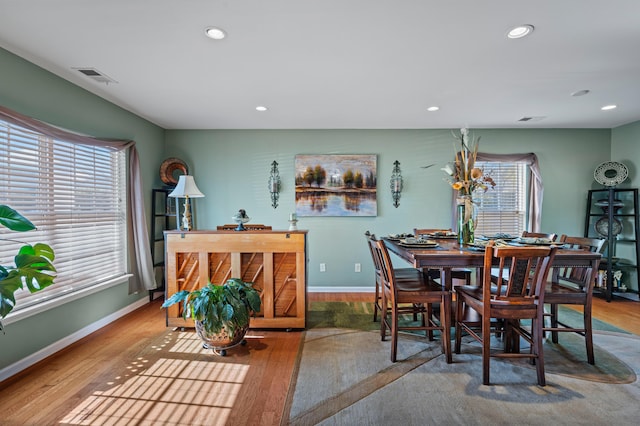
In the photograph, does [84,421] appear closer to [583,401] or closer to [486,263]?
[486,263]

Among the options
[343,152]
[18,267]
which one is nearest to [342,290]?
[343,152]

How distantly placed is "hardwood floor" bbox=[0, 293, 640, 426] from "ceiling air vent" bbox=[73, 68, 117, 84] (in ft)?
7.87

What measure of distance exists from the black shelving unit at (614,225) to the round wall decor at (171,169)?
583cm

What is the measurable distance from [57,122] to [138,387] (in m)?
2.37

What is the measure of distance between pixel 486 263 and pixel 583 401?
1022 mm

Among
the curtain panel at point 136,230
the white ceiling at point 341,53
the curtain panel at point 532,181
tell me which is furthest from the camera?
the curtain panel at point 532,181

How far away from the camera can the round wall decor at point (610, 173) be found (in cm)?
417

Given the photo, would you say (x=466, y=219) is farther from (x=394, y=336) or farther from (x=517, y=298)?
(x=394, y=336)

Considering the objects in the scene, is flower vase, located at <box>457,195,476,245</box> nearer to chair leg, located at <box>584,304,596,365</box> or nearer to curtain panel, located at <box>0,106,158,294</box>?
chair leg, located at <box>584,304,596,365</box>

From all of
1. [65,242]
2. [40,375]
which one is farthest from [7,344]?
[65,242]

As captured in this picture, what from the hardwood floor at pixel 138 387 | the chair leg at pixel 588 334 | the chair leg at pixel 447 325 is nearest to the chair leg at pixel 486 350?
the chair leg at pixel 447 325

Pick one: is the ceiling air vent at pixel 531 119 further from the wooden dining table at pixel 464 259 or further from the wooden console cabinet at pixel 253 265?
the wooden console cabinet at pixel 253 265

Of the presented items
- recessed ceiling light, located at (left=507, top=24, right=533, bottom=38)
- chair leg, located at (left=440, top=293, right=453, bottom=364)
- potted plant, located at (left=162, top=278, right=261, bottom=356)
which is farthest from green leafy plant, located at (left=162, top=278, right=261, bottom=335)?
recessed ceiling light, located at (left=507, top=24, right=533, bottom=38)

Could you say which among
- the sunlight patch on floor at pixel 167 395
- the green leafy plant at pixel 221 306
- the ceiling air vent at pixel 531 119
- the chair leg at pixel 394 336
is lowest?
the sunlight patch on floor at pixel 167 395
